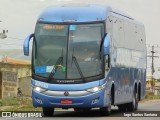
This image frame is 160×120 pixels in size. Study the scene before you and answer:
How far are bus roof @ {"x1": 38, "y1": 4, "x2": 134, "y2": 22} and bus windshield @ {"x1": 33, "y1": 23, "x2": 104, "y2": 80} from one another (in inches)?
9.8

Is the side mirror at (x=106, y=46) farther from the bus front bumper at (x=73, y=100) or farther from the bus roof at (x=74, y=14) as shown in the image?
the bus front bumper at (x=73, y=100)

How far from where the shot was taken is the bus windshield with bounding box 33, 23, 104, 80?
20484 mm

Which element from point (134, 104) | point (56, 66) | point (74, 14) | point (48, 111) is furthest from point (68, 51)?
point (134, 104)

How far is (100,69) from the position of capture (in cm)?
2061

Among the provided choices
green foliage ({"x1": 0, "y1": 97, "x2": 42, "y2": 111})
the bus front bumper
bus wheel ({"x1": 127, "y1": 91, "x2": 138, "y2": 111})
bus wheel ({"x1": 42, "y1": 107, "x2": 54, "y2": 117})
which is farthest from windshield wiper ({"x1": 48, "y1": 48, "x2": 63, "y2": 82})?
bus wheel ({"x1": 127, "y1": 91, "x2": 138, "y2": 111})

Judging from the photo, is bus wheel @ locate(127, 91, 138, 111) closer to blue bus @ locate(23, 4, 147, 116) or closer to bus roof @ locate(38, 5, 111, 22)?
blue bus @ locate(23, 4, 147, 116)

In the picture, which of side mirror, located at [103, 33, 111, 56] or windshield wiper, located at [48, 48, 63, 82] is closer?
side mirror, located at [103, 33, 111, 56]

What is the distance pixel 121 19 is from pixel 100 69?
4422 millimetres

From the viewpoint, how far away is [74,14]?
21.1 m

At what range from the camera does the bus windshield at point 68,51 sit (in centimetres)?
2048

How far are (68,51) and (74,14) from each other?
144cm

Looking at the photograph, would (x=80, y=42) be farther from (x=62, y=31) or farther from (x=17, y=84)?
(x=17, y=84)

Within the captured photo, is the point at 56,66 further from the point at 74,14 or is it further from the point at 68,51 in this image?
the point at 74,14

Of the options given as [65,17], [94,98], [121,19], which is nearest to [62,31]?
[65,17]
